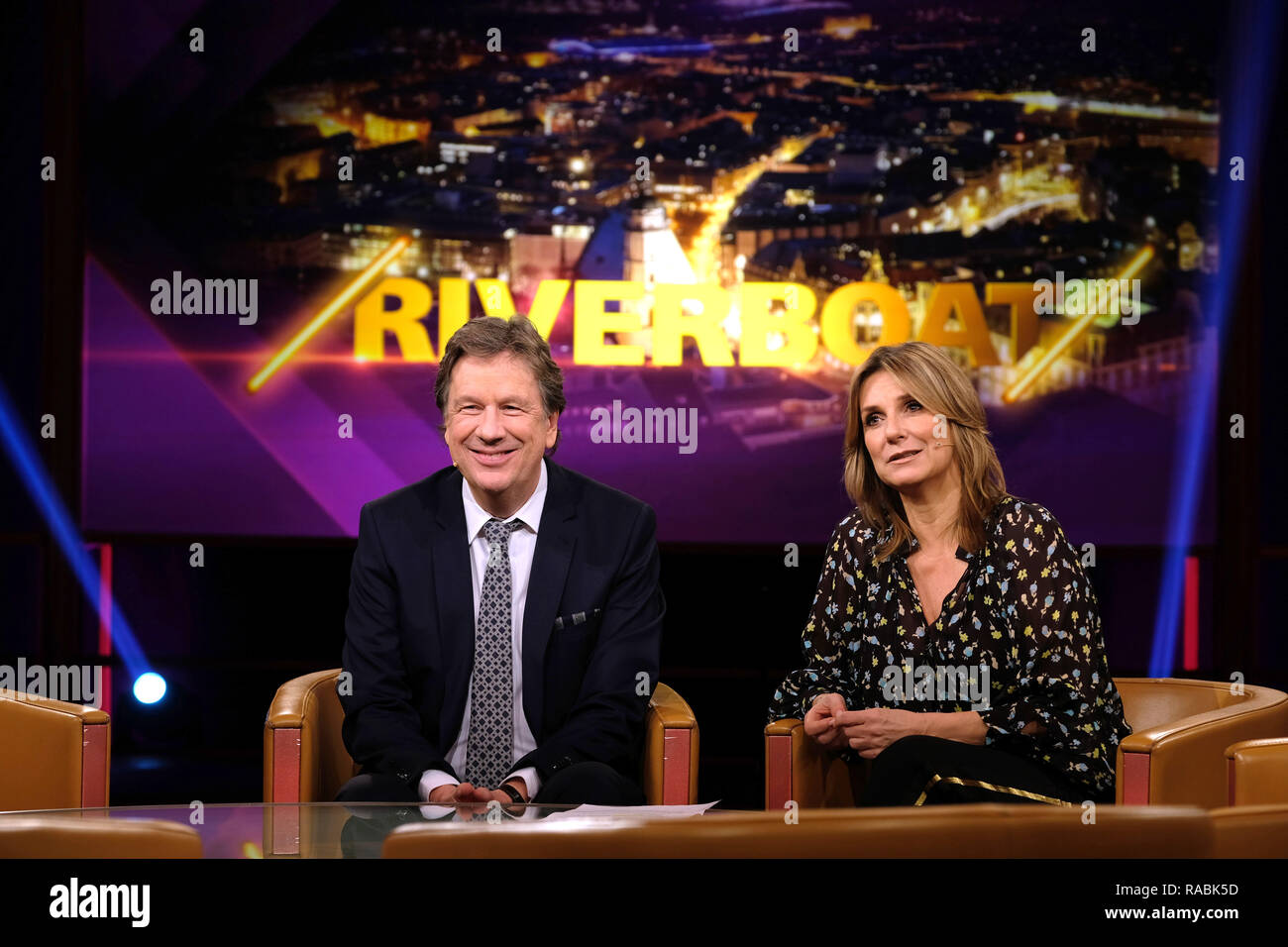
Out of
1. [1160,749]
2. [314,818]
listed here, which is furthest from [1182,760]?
[314,818]

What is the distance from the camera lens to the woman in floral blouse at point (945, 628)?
2.33m

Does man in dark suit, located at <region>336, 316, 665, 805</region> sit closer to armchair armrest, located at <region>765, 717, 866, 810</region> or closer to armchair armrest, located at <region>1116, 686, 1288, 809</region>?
armchair armrest, located at <region>765, 717, 866, 810</region>

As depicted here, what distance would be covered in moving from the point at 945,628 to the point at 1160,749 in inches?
17.0

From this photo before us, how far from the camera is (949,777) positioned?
2207 mm

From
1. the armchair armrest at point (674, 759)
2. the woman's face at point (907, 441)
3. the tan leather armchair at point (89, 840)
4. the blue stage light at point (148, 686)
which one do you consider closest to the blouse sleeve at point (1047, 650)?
the woman's face at point (907, 441)

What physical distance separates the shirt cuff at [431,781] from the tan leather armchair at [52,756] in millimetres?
652

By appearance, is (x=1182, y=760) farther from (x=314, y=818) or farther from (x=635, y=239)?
(x=635, y=239)

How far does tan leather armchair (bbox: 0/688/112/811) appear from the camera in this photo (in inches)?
96.9

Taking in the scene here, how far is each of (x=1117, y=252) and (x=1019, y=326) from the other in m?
0.46

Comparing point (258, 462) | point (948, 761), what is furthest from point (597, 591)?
point (258, 462)

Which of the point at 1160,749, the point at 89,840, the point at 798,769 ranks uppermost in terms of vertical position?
the point at 89,840

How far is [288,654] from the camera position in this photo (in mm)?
4883
